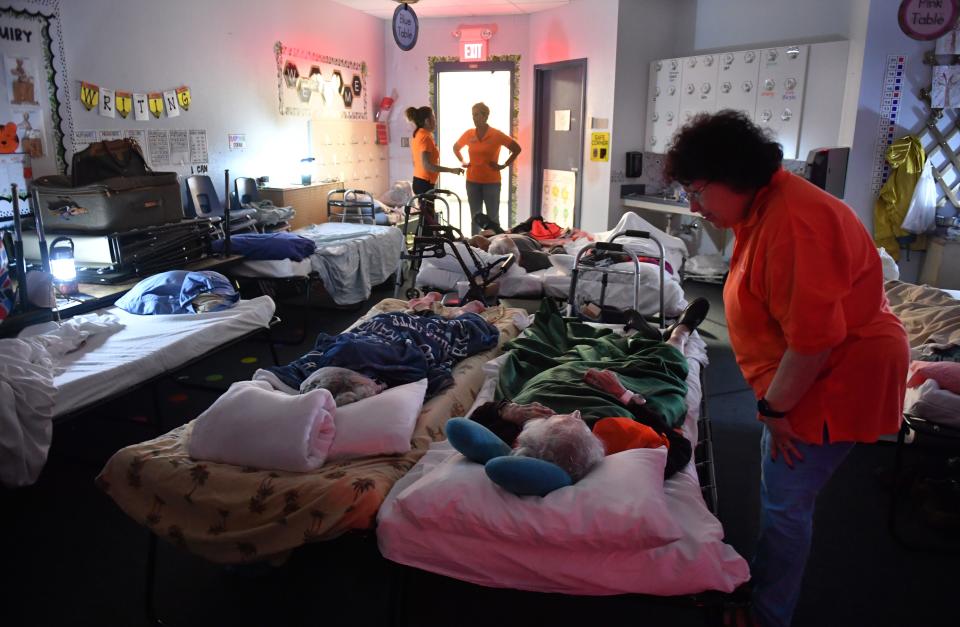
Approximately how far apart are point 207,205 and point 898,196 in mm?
5104

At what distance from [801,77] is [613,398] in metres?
4.20

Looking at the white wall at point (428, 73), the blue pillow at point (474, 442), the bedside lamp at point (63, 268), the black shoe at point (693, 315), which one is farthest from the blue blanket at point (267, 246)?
the white wall at point (428, 73)

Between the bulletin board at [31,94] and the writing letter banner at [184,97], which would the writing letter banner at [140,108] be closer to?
the writing letter banner at [184,97]

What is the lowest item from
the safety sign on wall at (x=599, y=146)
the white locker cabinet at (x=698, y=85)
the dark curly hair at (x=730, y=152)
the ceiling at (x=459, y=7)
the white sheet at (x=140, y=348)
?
the white sheet at (x=140, y=348)

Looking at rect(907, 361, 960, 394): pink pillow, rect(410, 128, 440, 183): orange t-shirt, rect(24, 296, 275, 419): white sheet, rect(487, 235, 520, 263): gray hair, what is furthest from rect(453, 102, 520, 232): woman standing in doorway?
rect(907, 361, 960, 394): pink pillow

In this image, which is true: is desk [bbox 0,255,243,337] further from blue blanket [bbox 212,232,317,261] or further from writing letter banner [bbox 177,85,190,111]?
writing letter banner [bbox 177,85,190,111]

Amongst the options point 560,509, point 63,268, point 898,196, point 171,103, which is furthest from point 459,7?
point 560,509

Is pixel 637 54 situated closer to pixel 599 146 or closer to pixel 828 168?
pixel 599 146

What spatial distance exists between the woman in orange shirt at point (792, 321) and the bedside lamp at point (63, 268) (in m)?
3.10

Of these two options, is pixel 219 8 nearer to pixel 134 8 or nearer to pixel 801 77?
pixel 134 8

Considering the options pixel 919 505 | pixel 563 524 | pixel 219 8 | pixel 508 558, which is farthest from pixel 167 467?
pixel 219 8

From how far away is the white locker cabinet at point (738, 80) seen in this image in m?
5.41

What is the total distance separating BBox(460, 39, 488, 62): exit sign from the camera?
728 centimetres

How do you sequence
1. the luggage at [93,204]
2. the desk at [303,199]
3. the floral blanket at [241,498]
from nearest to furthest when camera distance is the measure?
the floral blanket at [241,498] → the luggage at [93,204] → the desk at [303,199]
